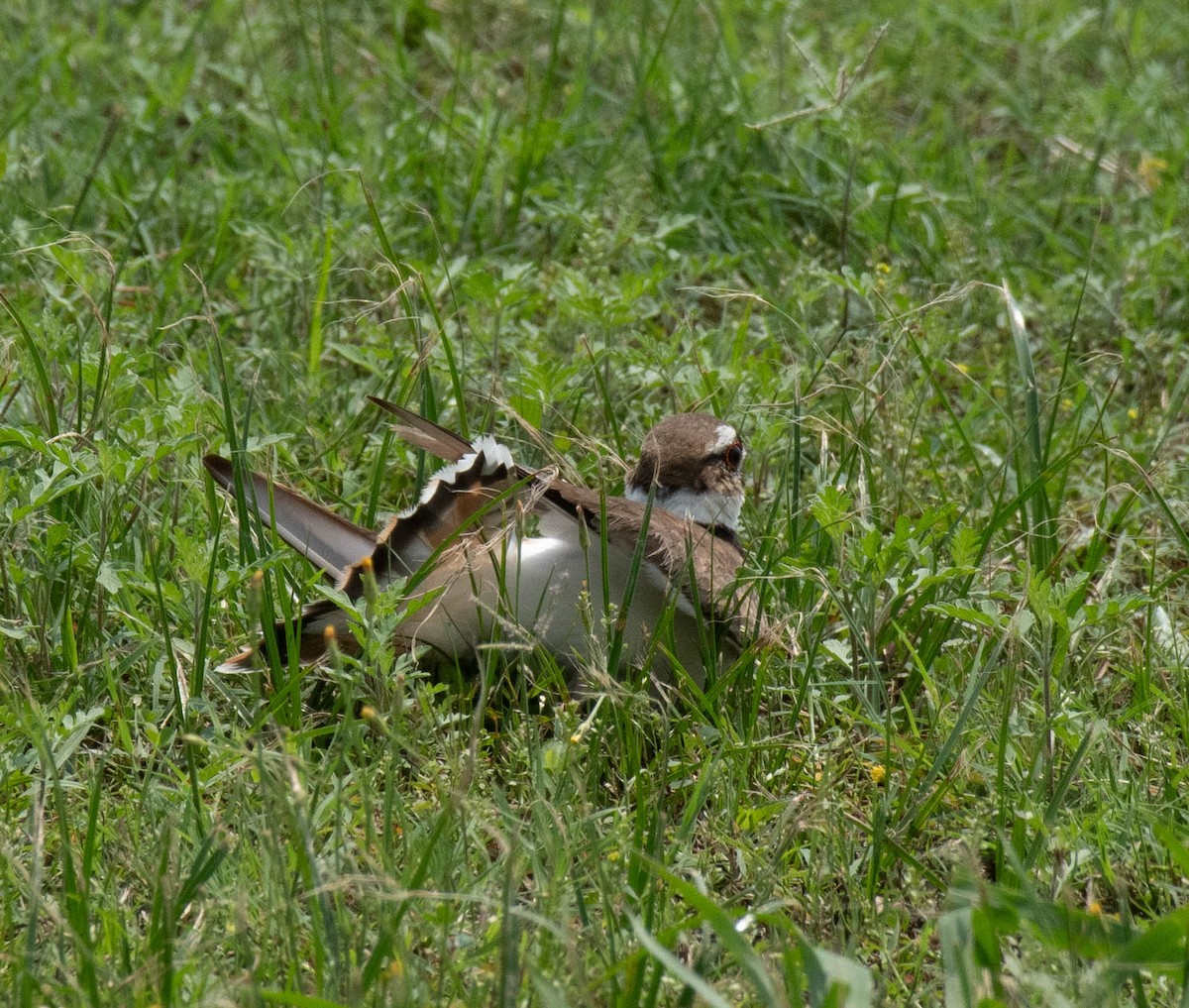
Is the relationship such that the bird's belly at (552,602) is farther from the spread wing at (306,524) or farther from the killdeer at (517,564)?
the spread wing at (306,524)

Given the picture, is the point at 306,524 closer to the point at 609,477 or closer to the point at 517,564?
the point at 517,564

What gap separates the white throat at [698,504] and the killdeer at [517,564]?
202 millimetres

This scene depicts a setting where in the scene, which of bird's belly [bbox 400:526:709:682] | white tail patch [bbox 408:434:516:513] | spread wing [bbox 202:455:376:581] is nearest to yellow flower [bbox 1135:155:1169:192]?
bird's belly [bbox 400:526:709:682]

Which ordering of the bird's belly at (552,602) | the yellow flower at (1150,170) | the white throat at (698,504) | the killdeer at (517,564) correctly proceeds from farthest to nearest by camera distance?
1. the yellow flower at (1150,170)
2. the white throat at (698,504)
3. the bird's belly at (552,602)
4. the killdeer at (517,564)

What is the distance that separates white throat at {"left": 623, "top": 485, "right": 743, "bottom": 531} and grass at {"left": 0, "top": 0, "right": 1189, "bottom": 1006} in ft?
0.49

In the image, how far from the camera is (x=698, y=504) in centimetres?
409

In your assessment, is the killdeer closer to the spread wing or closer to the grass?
the spread wing

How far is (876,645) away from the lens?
375 cm

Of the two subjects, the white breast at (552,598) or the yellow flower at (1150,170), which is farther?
the yellow flower at (1150,170)

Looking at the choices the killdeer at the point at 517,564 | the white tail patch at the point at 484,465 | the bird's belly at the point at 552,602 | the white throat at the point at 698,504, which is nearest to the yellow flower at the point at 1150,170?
the white throat at the point at 698,504

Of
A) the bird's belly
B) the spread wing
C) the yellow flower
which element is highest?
the yellow flower

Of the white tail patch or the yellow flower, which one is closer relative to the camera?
the white tail patch

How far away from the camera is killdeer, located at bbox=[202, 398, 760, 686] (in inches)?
134

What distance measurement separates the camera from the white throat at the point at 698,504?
4.08m
